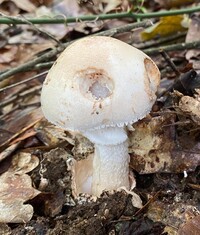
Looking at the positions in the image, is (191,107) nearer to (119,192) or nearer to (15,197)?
(119,192)

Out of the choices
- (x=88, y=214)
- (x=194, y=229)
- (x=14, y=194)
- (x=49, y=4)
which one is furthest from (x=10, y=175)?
(x=49, y=4)

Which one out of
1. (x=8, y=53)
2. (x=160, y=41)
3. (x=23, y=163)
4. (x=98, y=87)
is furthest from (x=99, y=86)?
(x=8, y=53)

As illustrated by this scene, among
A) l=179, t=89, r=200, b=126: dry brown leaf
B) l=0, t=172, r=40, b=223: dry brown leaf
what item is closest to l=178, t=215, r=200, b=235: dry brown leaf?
l=179, t=89, r=200, b=126: dry brown leaf

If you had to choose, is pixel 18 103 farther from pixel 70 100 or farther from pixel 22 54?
pixel 70 100

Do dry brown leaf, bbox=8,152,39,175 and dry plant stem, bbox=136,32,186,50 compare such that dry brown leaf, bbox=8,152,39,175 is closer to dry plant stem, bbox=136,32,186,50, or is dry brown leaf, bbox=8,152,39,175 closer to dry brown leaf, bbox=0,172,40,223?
dry brown leaf, bbox=0,172,40,223

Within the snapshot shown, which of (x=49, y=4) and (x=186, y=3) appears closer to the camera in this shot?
(x=186, y=3)

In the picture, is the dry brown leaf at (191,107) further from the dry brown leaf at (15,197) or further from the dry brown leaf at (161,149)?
the dry brown leaf at (15,197)

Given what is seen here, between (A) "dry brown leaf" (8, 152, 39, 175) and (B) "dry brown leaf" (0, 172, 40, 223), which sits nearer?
(B) "dry brown leaf" (0, 172, 40, 223)
